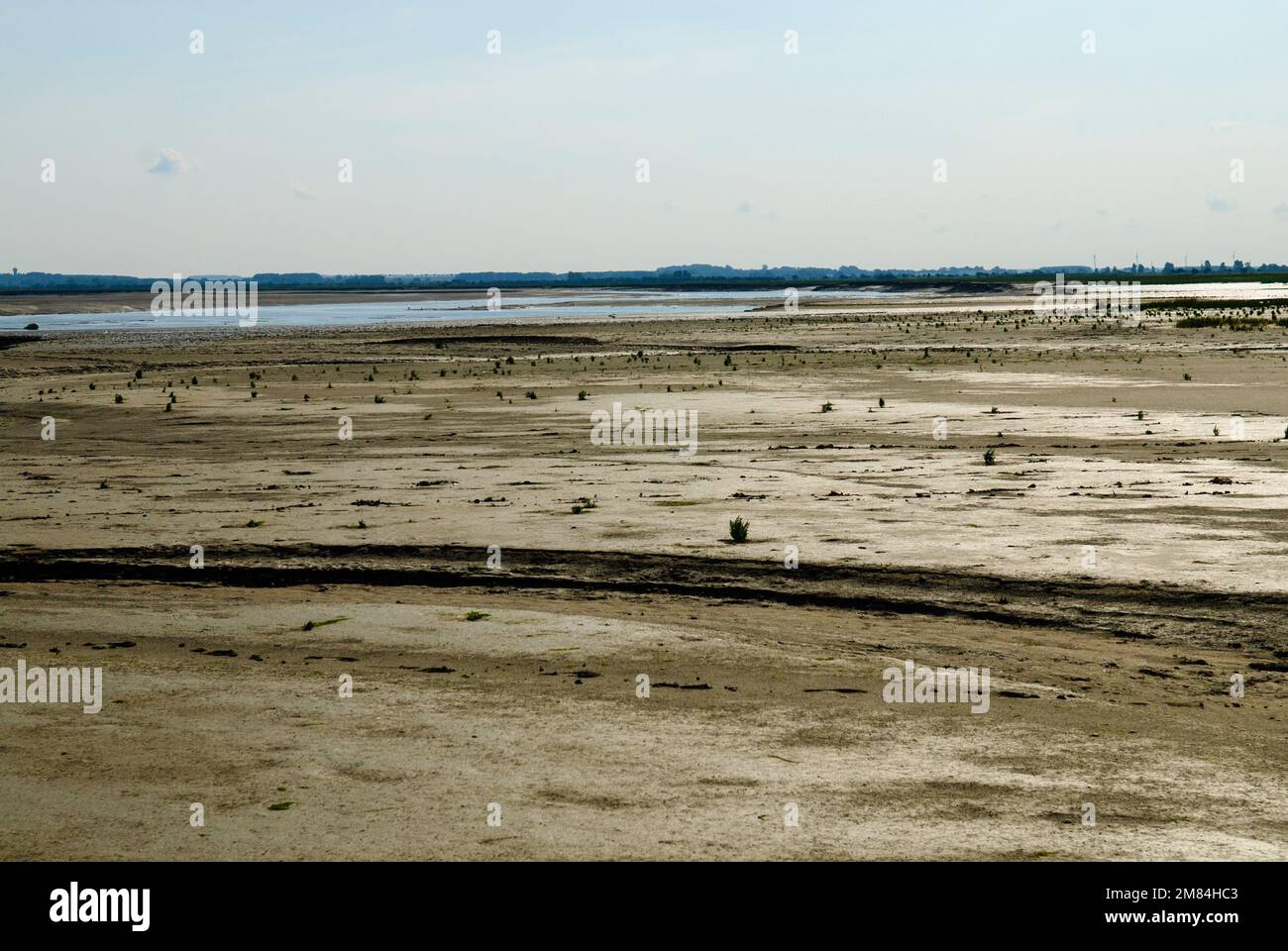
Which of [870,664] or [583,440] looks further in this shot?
[583,440]

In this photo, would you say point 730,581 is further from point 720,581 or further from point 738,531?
point 738,531

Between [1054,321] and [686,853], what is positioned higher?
[1054,321]

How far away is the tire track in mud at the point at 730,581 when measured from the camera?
1266cm

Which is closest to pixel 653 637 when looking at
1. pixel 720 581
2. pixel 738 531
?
pixel 720 581

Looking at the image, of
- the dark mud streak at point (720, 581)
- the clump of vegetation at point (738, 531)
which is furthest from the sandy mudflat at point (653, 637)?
the clump of vegetation at point (738, 531)

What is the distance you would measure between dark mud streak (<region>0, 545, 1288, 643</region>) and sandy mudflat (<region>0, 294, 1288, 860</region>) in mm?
48

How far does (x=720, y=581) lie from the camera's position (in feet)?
47.5

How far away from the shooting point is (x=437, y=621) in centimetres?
1298

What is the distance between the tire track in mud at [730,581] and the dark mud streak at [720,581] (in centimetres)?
2

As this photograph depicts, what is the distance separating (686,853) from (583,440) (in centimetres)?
1908

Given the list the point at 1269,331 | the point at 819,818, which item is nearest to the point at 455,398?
the point at 819,818
